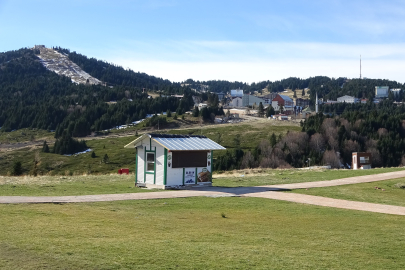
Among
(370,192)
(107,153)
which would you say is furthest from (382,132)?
(370,192)

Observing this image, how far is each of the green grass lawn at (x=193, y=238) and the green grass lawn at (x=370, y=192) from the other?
18.7 feet

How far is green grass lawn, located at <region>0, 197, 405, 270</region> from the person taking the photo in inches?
396

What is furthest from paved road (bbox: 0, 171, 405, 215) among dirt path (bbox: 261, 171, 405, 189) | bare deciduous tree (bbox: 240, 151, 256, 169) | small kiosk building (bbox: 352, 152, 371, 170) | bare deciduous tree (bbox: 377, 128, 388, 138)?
bare deciduous tree (bbox: 377, 128, 388, 138)

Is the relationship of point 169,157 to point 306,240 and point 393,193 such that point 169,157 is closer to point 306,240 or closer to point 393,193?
point 393,193

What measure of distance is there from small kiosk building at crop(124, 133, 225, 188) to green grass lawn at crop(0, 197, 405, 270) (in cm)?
855

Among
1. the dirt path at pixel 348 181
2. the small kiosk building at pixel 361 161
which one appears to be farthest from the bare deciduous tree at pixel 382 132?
the dirt path at pixel 348 181

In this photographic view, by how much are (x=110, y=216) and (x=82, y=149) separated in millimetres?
108445

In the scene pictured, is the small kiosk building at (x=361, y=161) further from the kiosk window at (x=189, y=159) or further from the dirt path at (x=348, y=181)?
the kiosk window at (x=189, y=159)

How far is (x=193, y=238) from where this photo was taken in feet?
42.6

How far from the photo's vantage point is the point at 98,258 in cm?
989

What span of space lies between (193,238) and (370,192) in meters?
18.4

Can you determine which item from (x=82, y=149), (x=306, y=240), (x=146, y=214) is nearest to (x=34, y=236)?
(x=146, y=214)

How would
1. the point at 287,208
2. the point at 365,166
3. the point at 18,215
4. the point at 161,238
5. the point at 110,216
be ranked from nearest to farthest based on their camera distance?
the point at 161,238
the point at 18,215
the point at 110,216
the point at 287,208
the point at 365,166

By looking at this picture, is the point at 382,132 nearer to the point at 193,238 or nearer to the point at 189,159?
the point at 189,159
